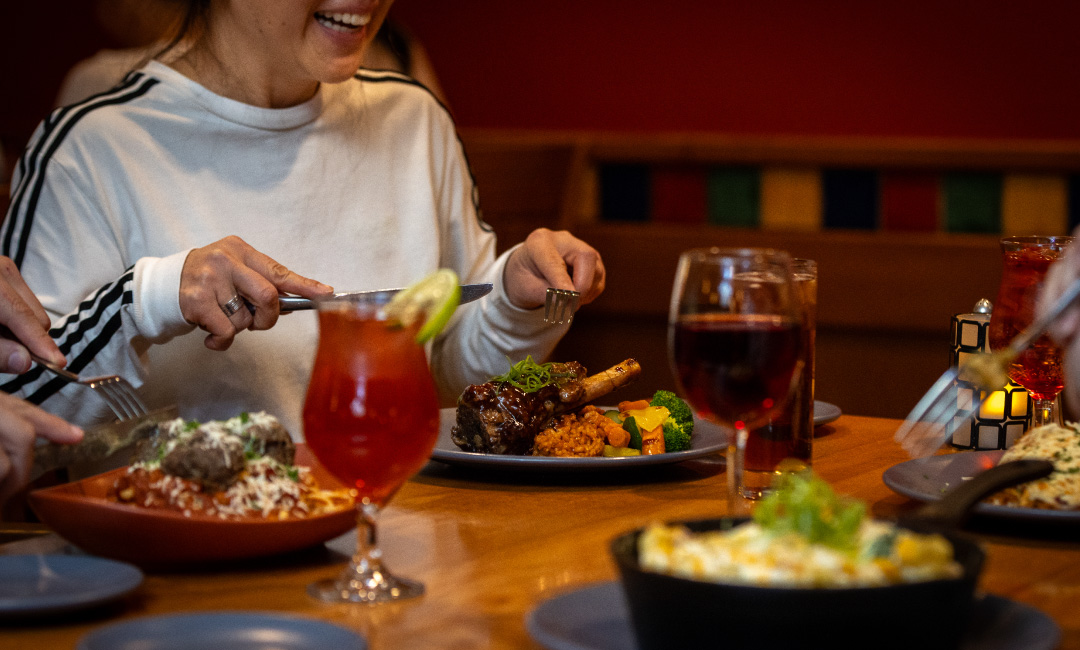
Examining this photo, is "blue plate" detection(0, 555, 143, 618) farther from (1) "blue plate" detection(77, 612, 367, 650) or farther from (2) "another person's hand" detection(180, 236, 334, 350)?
(2) "another person's hand" detection(180, 236, 334, 350)

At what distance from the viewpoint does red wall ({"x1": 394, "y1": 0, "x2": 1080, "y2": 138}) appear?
375 cm

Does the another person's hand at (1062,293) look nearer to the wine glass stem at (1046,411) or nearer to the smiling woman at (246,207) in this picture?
the wine glass stem at (1046,411)

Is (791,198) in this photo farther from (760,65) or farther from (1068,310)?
(1068,310)

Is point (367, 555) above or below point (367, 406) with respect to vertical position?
below

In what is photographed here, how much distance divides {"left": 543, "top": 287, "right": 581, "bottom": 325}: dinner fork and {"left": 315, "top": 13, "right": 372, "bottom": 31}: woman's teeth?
0.58 metres

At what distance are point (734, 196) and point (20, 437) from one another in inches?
120

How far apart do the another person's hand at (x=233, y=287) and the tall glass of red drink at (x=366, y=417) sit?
0.47 metres

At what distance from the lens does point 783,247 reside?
3449 millimetres

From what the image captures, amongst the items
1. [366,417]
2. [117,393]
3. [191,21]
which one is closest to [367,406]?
[366,417]

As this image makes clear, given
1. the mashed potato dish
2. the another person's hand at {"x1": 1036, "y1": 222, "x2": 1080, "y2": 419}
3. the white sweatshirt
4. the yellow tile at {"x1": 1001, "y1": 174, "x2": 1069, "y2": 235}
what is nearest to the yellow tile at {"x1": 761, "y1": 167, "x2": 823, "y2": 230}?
the yellow tile at {"x1": 1001, "y1": 174, "x2": 1069, "y2": 235}

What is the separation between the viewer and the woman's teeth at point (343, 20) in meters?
1.76

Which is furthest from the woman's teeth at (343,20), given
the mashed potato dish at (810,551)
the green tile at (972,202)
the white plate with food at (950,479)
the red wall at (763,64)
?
the red wall at (763,64)

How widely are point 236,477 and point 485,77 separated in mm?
3778

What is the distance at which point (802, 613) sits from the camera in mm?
605
